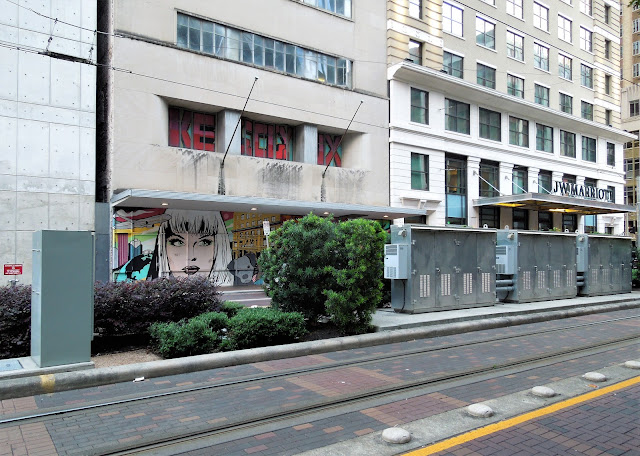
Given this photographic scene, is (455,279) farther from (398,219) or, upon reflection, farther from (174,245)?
(398,219)

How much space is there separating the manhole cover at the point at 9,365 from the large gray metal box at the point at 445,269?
812 centimetres

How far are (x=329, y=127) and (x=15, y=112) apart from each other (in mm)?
13140

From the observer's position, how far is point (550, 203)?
97.2 feet

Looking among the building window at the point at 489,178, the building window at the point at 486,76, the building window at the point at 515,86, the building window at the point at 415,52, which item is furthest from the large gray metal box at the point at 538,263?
the building window at the point at 515,86

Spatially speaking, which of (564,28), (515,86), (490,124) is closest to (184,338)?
(490,124)

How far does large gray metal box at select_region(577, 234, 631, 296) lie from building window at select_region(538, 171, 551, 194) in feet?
52.7

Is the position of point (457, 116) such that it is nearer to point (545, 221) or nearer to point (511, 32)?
point (511, 32)

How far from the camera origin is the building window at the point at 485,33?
30.8m

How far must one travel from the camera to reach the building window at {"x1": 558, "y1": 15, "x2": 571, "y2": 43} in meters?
36.3

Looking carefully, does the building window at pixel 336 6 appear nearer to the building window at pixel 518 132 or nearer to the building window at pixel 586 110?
the building window at pixel 518 132

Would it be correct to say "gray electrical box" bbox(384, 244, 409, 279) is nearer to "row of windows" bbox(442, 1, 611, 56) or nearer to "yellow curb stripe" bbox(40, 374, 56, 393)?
"yellow curb stripe" bbox(40, 374, 56, 393)

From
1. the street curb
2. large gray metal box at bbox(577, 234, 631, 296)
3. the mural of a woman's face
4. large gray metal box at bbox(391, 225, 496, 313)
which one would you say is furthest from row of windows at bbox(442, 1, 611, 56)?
the street curb

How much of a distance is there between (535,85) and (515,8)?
520cm

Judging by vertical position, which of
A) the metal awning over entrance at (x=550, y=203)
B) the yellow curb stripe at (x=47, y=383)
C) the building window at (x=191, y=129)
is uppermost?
the building window at (x=191, y=129)
